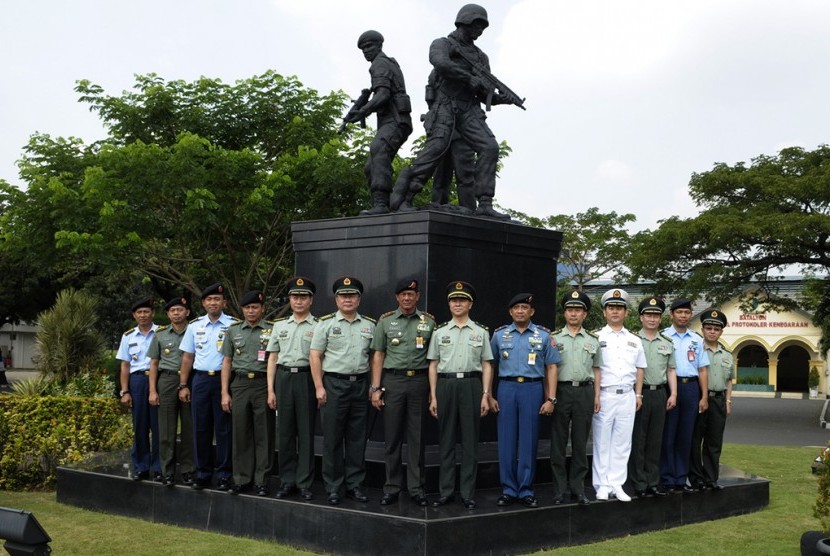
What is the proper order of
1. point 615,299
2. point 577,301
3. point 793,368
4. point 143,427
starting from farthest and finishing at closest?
point 793,368, point 143,427, point 615,299, point 577,301

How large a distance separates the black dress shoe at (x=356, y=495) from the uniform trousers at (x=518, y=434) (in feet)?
3.09

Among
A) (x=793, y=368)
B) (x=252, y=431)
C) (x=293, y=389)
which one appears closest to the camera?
(x=293, y=389)

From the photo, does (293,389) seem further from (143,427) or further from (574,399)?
(574,399)

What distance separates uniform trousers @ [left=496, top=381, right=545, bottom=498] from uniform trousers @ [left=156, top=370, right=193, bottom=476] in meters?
2.50

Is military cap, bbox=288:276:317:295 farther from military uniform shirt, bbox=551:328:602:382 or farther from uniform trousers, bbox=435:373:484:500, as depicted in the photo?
military uniform shirt, bbox=551:328:602:382

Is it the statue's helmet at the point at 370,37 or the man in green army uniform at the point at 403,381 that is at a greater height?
the statue's helmet at the point at 370,37

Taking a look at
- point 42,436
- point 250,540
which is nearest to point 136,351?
point 42,436

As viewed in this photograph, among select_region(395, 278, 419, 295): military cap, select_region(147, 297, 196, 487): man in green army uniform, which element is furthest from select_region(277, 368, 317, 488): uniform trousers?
select_region(147, 297, 196, 487): man in green army uniform

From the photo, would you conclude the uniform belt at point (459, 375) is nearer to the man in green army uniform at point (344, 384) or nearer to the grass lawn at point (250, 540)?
the man in green army uniform at point (344, 384)

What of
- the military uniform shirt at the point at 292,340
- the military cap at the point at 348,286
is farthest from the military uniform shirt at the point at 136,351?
the military cap at the point at 348,286

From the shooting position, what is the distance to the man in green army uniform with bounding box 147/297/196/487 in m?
7.04

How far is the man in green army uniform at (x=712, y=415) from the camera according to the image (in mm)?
7469

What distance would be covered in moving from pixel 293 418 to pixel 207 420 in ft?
2.94

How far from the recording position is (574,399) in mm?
6430
